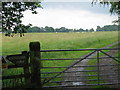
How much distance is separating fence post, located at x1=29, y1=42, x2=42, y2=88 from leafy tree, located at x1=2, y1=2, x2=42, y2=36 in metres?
2.08

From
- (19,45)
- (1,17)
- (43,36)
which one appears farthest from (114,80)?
(43,36)

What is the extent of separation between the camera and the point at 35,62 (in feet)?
19.5

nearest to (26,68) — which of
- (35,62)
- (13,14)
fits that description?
(35,62)

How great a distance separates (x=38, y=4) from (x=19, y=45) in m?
15.0

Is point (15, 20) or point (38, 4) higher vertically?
point (38, 4)

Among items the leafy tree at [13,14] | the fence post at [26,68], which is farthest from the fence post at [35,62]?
the leafy tree at [13,14]

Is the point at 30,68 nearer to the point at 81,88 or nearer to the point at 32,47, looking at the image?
the point at 32,47

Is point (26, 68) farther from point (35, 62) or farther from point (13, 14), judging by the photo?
point (13, 14)

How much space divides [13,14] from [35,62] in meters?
2.68

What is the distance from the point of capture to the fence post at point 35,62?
19.4 ft

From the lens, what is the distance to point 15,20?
7.61 m

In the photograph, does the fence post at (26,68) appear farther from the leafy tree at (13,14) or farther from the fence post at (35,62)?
the leafy tree at (13,14)

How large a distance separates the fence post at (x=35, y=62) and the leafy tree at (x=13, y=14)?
2.08 metres

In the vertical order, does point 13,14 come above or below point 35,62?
above
